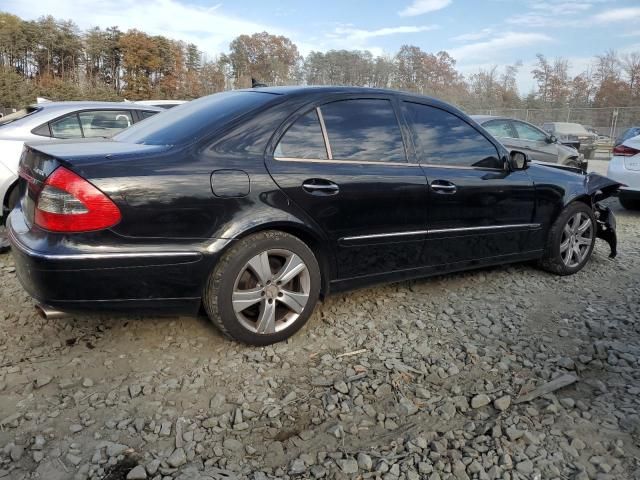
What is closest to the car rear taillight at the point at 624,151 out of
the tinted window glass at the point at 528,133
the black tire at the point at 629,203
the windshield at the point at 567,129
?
the black tire at the point at 629,203

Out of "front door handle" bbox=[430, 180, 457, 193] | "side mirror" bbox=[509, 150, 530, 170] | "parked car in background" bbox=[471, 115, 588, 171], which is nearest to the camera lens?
"front door handle" bbox=[430, 180, 457, 193]

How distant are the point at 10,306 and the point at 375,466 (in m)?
2.80

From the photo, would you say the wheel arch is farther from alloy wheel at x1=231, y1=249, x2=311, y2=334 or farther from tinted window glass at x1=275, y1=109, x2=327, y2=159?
tinted window glass at x1=275, y1=109, x2=327, y2=159

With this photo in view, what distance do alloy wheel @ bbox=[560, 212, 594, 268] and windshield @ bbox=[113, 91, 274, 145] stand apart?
3.01 m

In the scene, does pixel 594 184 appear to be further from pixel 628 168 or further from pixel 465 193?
pixel 628 168

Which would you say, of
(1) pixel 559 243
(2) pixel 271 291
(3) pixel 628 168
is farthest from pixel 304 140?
(3) pixel 628 168

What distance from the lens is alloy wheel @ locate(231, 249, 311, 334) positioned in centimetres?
275

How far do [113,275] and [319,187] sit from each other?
4.06 feet

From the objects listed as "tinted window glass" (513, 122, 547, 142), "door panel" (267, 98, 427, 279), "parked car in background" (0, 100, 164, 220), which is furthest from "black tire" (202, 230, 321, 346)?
"tinted window glass" (513, 122, 547, 142)

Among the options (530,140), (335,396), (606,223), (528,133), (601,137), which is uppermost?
(601,137)

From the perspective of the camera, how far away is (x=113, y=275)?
7.90 feet

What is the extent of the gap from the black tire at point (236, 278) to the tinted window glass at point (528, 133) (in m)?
8.89

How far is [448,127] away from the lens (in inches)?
144

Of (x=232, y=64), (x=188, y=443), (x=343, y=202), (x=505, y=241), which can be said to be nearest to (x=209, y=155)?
(x=343, y=202)
